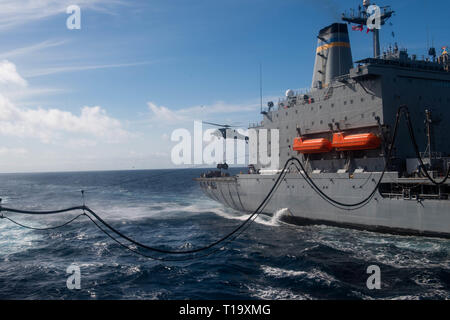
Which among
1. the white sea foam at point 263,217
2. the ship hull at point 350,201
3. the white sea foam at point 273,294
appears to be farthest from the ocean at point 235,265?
the white sea foam at point 263,217

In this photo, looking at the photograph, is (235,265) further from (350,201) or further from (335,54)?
(335,54)

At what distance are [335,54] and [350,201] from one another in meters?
14.2

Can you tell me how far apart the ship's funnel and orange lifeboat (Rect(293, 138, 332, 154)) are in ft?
18.3

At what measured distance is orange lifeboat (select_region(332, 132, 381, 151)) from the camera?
22422mm

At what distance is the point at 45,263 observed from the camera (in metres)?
17.7

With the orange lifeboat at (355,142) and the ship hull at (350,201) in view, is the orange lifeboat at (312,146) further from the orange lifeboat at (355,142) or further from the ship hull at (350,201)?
the ship hull at (350,201)

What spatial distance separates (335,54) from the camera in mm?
29516

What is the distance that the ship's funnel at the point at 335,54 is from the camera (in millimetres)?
29297

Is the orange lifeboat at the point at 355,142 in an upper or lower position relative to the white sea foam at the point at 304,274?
upper

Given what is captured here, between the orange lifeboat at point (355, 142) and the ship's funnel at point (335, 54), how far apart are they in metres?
6.65

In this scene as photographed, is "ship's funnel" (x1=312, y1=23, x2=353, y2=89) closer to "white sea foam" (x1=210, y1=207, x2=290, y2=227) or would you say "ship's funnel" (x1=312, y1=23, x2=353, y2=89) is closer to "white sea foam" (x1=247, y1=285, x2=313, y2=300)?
"white sea foam" (x1=210, y1=207, x2=290, y2=227)
